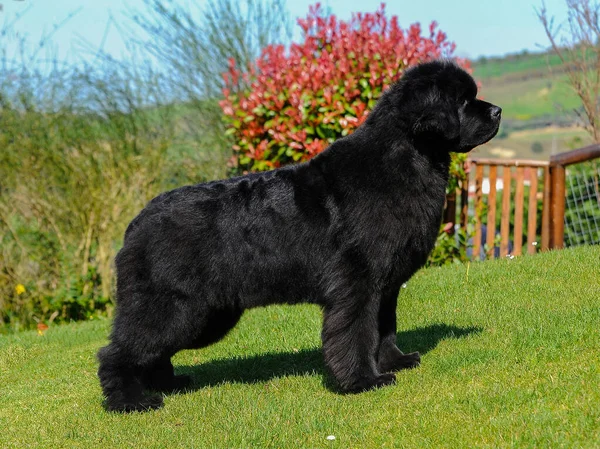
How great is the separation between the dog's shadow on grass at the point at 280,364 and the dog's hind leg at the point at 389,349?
0.97 ft

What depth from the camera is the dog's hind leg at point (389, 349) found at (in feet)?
16.7

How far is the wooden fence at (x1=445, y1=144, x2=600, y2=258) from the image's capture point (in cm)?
916

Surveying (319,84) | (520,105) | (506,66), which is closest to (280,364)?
(319,84)

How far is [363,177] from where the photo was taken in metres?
4.71

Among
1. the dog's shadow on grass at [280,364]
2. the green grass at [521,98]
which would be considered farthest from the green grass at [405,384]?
the green grass at [521,98]

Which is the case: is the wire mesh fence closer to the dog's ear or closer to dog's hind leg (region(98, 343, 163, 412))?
the dog's ear

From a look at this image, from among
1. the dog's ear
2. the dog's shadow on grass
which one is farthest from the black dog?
the dog's shadow on grass

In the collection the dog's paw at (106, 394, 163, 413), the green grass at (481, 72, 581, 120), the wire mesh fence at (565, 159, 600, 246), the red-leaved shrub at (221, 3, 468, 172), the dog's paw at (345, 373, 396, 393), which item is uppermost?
the green grass at (481, 72, 581, 120)

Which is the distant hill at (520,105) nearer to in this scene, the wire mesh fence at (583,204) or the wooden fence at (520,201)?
the wire mesh fence at (583,204)

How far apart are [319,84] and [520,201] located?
292 cm

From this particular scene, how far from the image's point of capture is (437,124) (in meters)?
4.58

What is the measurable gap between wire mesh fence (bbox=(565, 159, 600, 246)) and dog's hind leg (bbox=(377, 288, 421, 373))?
17.8ft

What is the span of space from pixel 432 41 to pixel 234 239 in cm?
546

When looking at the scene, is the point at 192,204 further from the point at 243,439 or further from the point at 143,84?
the point at 143,84
